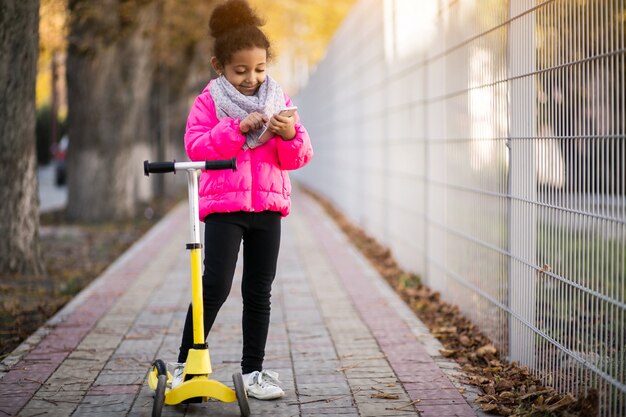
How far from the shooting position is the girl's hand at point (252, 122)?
419 cm

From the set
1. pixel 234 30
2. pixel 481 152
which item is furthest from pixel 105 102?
pixel 234 30

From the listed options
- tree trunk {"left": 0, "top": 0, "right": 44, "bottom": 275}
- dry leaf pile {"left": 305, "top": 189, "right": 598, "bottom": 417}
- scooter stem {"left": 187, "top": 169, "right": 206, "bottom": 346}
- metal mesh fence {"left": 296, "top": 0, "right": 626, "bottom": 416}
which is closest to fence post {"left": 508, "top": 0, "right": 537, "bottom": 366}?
Answer: metal mesh fence {"left": 296, "top": 0, "right": 626, "bottom": 416}

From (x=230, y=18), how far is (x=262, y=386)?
5.69 ft

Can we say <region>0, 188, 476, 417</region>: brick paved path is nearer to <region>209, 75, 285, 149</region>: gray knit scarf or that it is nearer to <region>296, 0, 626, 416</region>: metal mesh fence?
<region>296, 0, 626, 416</region>: metal mesh fence

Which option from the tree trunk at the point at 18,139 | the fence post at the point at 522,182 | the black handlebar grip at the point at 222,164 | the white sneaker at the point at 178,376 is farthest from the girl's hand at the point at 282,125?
the tree trunk at the point at 18,139

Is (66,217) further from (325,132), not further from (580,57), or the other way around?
(580,57)

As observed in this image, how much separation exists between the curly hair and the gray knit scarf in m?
0.13

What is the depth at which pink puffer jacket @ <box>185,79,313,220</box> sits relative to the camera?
170 inches

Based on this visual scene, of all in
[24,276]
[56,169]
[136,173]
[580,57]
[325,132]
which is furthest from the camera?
[56,169]

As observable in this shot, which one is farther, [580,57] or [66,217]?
[66,217]

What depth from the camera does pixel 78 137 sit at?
14633mm

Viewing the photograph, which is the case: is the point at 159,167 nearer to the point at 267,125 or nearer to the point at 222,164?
the point at 222,164

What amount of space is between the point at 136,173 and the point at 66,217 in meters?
3.71

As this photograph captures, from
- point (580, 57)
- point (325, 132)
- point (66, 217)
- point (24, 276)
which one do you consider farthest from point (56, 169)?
point (580, 57)
